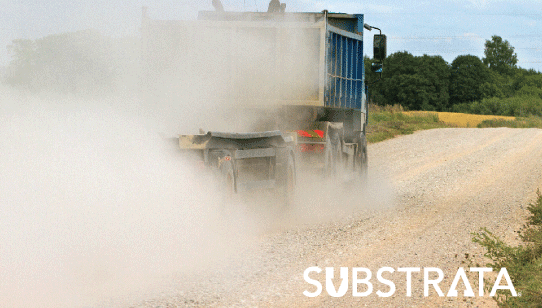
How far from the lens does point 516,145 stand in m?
24.5

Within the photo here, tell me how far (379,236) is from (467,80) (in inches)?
3005

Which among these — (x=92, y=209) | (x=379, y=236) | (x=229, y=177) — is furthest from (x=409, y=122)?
(x=92, y=209)

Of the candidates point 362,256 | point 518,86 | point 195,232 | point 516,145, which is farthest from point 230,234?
point 518,86

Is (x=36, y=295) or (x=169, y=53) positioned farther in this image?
(x=169, y=53)

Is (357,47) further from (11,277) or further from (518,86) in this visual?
(518,86)

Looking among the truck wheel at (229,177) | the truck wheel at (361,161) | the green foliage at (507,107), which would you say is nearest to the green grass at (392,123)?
the truck wheel at (361,161)

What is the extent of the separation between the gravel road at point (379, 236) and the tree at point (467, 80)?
6422cm

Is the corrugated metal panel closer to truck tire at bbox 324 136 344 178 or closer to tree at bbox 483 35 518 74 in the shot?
truck tire at bbox 324 136 344 178

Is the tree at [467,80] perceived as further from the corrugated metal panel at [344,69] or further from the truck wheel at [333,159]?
the truck wheel at [333,159]

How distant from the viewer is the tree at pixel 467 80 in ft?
262

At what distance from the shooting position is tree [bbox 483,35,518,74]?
114m

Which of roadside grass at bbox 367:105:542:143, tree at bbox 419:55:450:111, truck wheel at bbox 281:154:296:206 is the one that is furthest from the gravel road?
tree at bbox 419:55:450:111

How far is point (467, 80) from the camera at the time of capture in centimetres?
8031

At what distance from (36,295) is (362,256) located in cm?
342
